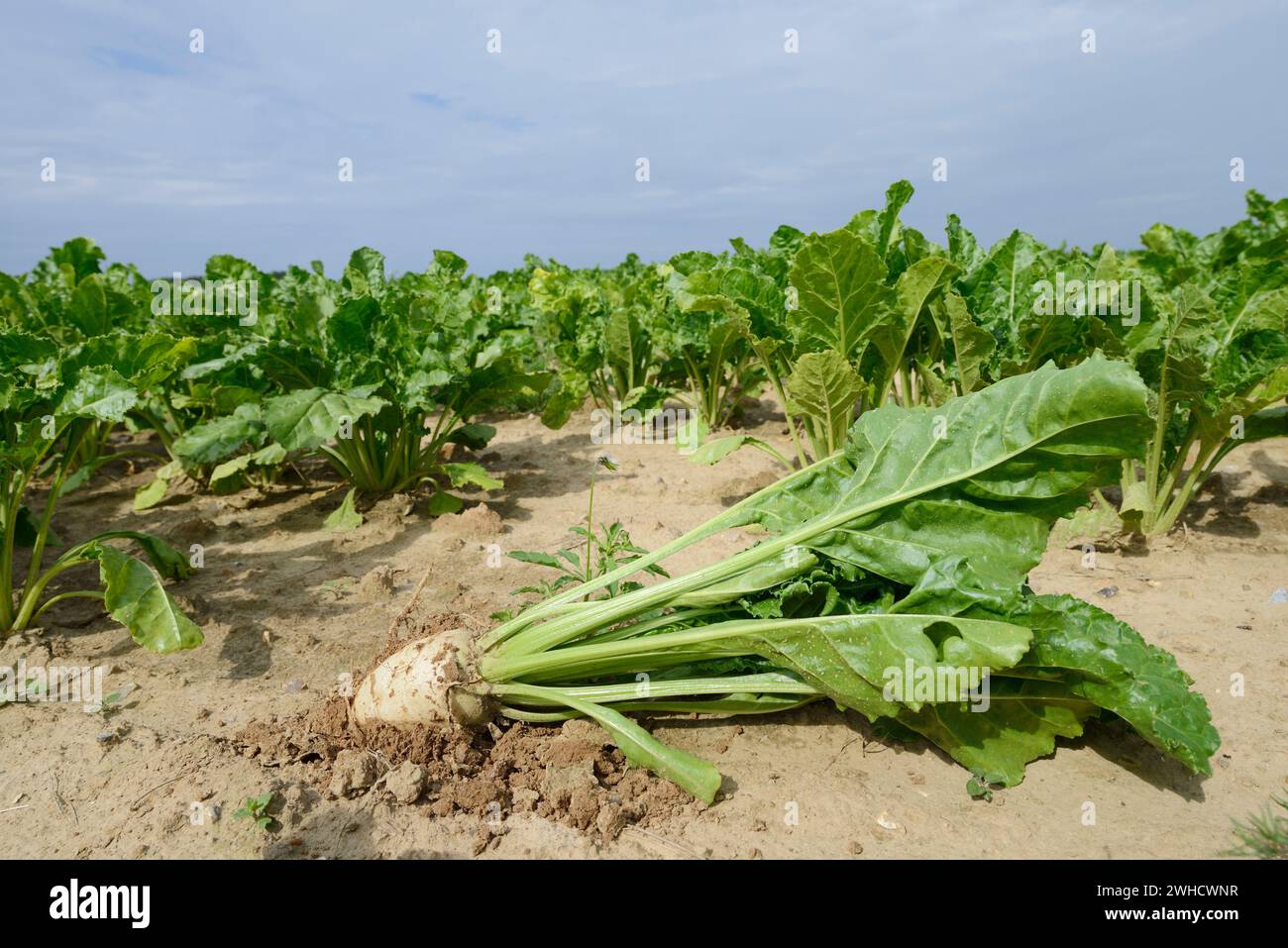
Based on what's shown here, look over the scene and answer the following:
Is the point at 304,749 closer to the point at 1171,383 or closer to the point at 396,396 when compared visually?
the point at 396,396

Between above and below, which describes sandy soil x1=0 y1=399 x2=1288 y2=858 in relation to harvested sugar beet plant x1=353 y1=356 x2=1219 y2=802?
below

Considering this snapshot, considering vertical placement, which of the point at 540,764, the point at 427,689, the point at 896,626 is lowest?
the point at 540,764

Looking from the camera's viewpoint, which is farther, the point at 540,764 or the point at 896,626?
the point at 540,764

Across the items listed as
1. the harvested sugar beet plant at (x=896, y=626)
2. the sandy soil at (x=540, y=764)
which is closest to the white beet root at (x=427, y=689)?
the harvested sugar beet plant at (x=896, y=626)

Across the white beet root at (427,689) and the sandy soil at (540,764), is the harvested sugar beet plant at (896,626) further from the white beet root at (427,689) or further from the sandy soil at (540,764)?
the sandy soil at (540,764)

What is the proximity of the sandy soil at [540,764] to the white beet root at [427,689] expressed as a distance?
133mm

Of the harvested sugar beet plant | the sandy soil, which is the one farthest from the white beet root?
the sandy soil

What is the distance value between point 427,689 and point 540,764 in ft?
1.41

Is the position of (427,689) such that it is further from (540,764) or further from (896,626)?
(896,626)

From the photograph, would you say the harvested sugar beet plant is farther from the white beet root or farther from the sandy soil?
the sandy soil

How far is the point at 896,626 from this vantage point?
216 centimetres

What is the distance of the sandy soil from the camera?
7.28 feet

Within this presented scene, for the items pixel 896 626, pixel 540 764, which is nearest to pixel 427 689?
pixel 540 764

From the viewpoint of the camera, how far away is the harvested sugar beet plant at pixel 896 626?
2146 millimetres
